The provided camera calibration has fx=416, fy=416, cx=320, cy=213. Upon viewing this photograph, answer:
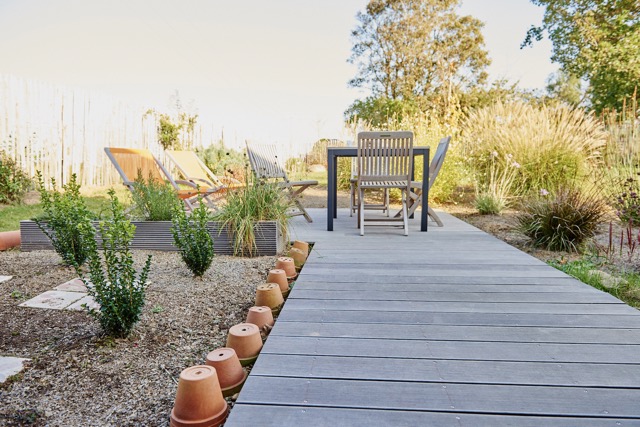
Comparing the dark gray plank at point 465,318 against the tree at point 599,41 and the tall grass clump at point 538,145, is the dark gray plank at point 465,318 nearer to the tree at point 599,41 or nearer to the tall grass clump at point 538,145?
the tall grass clump at point 538,145

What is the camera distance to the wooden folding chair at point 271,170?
4.61 metres

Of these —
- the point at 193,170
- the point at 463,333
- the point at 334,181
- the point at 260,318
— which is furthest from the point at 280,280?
the point at 193,170

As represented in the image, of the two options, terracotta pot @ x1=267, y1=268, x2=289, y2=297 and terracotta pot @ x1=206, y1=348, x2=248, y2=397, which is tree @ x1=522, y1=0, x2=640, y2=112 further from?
terracotta pot @ x1=206, y1=348, x2=248, y2=397

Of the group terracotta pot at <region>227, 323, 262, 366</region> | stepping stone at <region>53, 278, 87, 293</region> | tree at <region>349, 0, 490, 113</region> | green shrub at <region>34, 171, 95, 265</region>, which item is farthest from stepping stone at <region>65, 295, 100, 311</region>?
tree at <region>349, 0, 490, 113</region>

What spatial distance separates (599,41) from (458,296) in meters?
14.8

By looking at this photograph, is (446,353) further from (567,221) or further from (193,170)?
(193,170)

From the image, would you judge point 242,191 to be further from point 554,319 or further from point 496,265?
point 554,319

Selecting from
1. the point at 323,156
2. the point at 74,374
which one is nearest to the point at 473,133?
the point at 74,374

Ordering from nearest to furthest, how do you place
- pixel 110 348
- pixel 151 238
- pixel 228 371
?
1. pixel 228 371
2. pixel 110 348
3. pixel 151 238

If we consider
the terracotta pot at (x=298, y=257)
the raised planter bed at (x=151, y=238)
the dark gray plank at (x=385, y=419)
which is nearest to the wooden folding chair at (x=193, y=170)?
the raised planter bed at (x=151, y=238)

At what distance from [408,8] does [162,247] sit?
20.3 m

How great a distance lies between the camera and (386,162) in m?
4.34

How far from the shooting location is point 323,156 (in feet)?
54.9

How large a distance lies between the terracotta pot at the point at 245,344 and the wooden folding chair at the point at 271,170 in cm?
265
